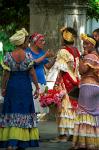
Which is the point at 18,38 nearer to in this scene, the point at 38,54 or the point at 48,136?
the point at 38,54

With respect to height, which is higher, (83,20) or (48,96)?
(83,20)

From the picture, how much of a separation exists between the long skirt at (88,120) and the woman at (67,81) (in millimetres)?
1243

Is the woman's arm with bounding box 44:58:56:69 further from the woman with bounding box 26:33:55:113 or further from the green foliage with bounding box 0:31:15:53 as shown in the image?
the green foliage with bounding box 0:31:15:53

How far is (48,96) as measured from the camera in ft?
37.0

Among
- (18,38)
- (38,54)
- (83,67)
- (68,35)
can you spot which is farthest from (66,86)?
(18,38)

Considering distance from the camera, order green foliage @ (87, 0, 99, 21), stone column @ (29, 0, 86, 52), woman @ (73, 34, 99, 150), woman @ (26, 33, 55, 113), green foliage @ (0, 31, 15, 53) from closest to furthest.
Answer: woman @ (73, 34, 99, 150)
woman @ (26, 33, 55, 113)
stone column @ (29, 0, 86, 52)
green foliage @ (87, 0, 99, 21)
green foliage @ (0, 31, 15, 53)

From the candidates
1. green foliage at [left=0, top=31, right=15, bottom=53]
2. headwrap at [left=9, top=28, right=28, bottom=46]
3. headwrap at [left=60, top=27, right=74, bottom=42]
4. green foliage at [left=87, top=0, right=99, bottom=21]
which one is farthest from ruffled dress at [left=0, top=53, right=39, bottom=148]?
green foliage at [left=0, top=31, right=15, bottom=53]

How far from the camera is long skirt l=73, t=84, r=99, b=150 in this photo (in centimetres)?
1021

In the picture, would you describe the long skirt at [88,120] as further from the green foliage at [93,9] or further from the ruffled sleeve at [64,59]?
the green foliage at [93,9]

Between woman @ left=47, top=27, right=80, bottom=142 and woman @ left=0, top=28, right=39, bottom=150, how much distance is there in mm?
1474

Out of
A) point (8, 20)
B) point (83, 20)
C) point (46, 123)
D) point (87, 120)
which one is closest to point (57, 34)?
point (83, 20)

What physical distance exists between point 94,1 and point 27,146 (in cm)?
742

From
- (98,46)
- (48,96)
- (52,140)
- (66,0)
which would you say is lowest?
(52,140)

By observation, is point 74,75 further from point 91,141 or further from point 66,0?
point 66,0
